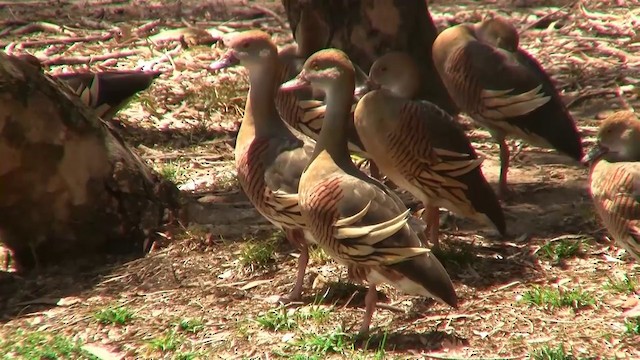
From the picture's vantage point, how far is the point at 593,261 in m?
5.89

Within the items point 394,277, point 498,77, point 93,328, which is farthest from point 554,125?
point 93,328

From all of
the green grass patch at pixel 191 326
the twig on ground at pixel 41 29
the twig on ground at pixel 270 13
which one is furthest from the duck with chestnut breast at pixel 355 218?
the twig on ground at pixel 41 29

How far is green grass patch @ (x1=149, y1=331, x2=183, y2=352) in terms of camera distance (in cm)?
512

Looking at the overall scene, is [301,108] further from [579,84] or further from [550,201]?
[579,84]

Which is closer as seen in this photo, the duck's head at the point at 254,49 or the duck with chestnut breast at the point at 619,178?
the duck with chestnut breast at the point at 619,178

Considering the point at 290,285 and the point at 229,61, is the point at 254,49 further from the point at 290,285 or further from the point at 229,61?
the point at 290,285

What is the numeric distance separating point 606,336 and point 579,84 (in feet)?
14.4

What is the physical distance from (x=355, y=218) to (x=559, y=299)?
1290 mm

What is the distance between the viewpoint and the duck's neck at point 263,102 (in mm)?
5883

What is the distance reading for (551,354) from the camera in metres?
4.74

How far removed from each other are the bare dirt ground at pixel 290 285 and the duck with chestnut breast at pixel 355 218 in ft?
1.09

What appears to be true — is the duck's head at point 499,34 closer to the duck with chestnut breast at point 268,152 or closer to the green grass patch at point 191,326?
the duck with chestnut breast at point 268,152

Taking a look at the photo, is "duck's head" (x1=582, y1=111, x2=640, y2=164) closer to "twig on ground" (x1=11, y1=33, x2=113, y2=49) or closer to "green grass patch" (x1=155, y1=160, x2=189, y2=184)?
"green grass patch" (x1=155, y1=160, x2=189, y2=184)

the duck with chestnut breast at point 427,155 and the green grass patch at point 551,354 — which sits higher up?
the duck with chestnut breast at point 427,155
